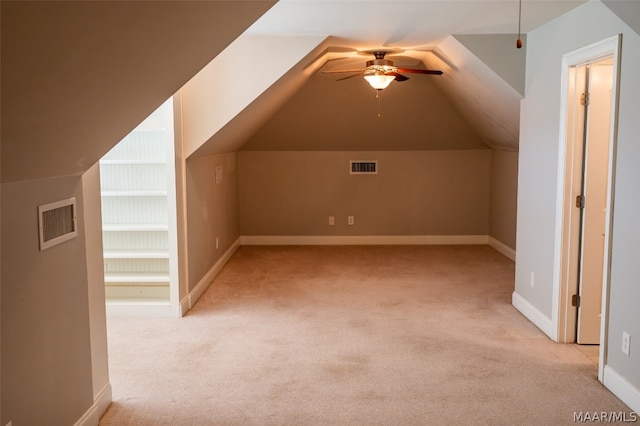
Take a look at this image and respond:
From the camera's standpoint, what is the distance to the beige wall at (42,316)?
2.24 m

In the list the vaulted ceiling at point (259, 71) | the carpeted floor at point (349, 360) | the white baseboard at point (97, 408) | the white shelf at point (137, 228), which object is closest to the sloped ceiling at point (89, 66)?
the vaulted ceiling at point (259, 71)

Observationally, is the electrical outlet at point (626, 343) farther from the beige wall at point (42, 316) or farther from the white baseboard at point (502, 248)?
the white baseboard at point (502, 248)

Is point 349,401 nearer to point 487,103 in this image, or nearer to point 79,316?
point 79,316

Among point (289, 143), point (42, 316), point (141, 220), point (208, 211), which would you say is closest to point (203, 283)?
point (208, 211)

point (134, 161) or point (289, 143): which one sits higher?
point (289, 143)

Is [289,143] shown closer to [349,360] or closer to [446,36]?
[446,36]

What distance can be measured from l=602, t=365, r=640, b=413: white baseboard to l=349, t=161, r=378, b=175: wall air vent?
5.01 meters

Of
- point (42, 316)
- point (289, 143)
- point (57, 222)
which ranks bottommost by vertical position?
point (42, 316)

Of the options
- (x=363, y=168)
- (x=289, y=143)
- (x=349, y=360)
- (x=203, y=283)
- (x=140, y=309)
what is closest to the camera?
(x=349, y=360)

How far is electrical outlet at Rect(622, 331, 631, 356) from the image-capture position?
318 cm

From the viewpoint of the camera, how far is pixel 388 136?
25.4ft

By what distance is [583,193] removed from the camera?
406 centimetres

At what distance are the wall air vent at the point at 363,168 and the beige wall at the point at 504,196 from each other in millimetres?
1606

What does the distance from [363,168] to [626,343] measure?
5193 millimetres
